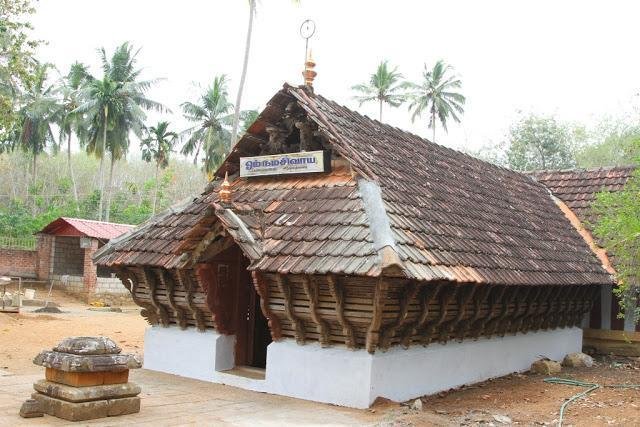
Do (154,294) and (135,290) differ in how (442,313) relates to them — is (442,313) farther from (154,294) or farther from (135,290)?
(135,290)

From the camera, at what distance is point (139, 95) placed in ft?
126

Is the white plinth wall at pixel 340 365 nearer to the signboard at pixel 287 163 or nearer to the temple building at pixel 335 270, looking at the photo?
the temple building at pixel 335 270

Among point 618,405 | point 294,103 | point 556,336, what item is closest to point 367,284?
point 294,103

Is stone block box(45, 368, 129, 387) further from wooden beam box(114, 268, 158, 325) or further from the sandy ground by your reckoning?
wooden beam box(114, 268, 158, 325)

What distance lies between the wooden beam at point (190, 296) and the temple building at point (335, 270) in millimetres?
24

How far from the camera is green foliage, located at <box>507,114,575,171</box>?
3681 cm

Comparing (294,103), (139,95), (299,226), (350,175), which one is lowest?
(299,226)

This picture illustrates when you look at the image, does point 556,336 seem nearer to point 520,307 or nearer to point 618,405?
point 520,307

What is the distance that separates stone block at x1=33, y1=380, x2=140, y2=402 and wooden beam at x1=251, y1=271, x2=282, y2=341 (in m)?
2.17

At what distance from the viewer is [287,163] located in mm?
10219

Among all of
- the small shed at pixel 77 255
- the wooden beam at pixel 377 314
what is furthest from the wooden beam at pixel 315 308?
the small shed at pixel 77 255

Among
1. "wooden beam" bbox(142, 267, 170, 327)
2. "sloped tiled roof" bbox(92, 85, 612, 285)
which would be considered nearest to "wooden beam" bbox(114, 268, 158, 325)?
"wooden beam" bbox(142, 267, 170, 327)

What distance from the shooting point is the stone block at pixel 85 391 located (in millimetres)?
6691

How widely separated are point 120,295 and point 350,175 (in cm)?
1897
